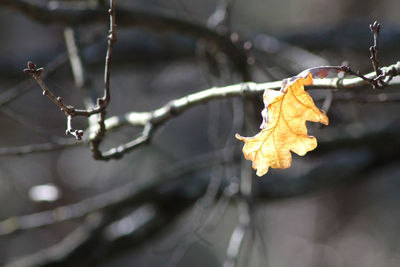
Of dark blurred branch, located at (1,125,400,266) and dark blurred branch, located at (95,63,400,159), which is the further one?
dark blurred branch, located at (1,125,400,266)

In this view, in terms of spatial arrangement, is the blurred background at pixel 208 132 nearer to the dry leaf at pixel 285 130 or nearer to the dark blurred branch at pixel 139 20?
the dark blurred branch at pixel 139 20

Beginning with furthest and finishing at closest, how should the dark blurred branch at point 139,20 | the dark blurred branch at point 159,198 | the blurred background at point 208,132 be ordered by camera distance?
the dark blurred branch at point 159,198
the blurred background at point 208,132
the dark blurred branch at point 139,20

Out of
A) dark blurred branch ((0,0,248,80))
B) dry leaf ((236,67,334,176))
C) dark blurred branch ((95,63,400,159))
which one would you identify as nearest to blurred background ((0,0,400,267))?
dark blurred branch ((0,0,248,80))

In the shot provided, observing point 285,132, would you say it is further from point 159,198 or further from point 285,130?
point 159,198

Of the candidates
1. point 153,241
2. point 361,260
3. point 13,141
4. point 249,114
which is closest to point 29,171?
point 13,141

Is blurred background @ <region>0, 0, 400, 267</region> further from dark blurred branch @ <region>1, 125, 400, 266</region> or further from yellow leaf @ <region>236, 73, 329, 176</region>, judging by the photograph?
yellow leaf @ <region>236, 73, 329, 176</region>

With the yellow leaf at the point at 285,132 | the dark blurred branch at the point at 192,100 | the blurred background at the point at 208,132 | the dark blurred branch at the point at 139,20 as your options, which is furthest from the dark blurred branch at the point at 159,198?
the yellow leaf at the point at 285,132

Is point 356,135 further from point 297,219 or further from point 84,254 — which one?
point 297,219

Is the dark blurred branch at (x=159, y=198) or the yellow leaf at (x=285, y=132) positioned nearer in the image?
the yellow leaf at (x=285, y=132)
